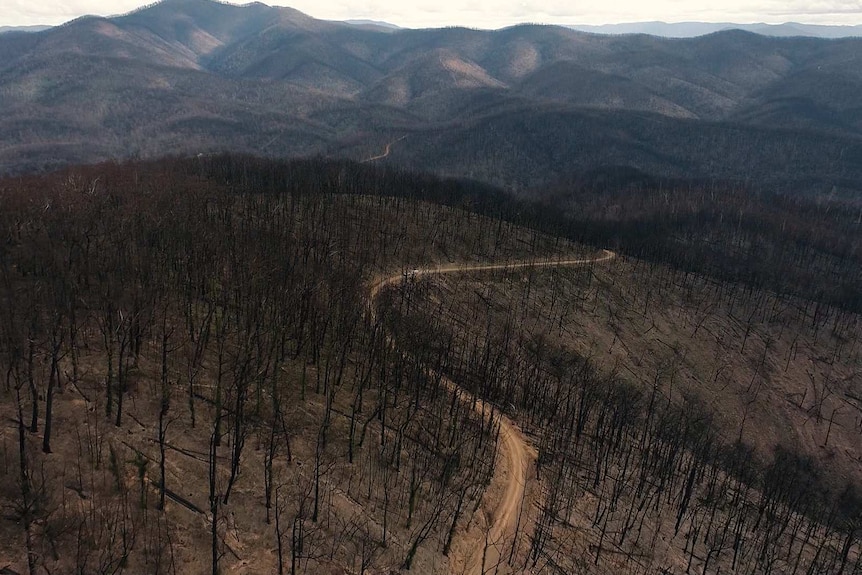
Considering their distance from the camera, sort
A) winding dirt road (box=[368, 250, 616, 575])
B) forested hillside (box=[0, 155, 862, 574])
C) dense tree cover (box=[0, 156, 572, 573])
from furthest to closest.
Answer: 1. winding dirt road (box=[368, 250, 616, 575])
2. forested hillside (box=[0, 155, 862, 574])
3. dense tree cover (box=[0, 156, 572, 573])

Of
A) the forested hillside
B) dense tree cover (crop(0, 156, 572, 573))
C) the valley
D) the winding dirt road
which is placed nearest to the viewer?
dense tree cover (crop(0, 156, 572, 573))

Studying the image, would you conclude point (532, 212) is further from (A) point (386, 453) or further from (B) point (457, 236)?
(A) point (386, 453)

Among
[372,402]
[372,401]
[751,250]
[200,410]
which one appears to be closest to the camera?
[200,410]

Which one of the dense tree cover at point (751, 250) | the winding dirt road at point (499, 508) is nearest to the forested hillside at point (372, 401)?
the winding dirt road at point (499, 508)

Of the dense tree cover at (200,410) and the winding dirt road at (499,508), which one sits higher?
the dense tree cover at (200,410)

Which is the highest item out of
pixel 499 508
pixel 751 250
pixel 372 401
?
pixel 372 401

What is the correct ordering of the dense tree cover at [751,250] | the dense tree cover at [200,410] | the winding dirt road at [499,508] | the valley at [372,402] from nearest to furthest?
1. the dense tree cover at [200,410]
2. the valley at [372,402]
3. the winding dirt road at [499,508]
4. the dense tree cover at [751,250]

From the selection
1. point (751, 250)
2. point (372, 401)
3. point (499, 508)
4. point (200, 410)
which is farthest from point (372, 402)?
point (751, 250)

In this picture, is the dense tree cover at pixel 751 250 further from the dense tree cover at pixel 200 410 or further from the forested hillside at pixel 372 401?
the dense tree cover at pixel 200 410

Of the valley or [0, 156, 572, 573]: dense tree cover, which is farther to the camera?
the valley

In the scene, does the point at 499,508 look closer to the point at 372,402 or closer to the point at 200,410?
the point at 372,402

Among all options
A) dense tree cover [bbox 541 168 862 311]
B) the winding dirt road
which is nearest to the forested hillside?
the winding dirt road

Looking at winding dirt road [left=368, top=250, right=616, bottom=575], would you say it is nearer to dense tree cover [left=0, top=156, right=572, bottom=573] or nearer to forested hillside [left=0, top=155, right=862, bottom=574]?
forested hillside [left=0, top=155, right=862, bottom=574]
